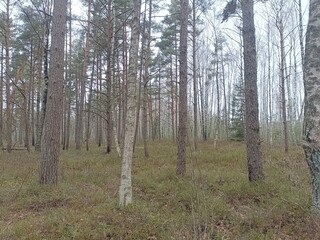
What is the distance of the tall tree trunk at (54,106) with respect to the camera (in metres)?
7.43

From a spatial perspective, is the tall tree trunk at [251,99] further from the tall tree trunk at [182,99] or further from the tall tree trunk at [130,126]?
the tall tree trunk at [130,126]

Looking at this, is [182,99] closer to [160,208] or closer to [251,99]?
[251,99]

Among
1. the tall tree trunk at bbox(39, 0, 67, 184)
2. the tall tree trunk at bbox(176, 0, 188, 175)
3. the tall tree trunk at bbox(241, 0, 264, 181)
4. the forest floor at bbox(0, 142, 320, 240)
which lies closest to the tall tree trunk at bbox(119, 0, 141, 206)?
the forest floor at bbox(0, 142, 320, 240)

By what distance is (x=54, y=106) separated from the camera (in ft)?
24.8

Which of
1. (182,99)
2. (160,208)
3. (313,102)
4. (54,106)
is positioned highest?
(182,99)

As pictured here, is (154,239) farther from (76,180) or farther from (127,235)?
(76,180)

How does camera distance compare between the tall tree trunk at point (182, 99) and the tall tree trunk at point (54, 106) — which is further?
the tall tree trunk at point (182, 99)

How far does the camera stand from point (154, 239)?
4395mm

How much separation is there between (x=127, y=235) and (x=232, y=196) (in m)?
3.31

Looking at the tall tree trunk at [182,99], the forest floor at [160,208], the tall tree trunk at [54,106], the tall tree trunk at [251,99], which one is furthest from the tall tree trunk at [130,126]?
the tall tree trunk at [251,99]

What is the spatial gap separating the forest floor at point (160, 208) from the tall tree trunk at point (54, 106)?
0.51 meters

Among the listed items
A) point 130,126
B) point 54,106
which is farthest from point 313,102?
point 54,106

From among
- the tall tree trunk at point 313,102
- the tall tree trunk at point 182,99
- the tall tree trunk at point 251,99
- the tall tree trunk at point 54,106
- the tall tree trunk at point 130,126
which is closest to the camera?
the tall tree trunk at point 313,102

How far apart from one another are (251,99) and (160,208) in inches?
154
